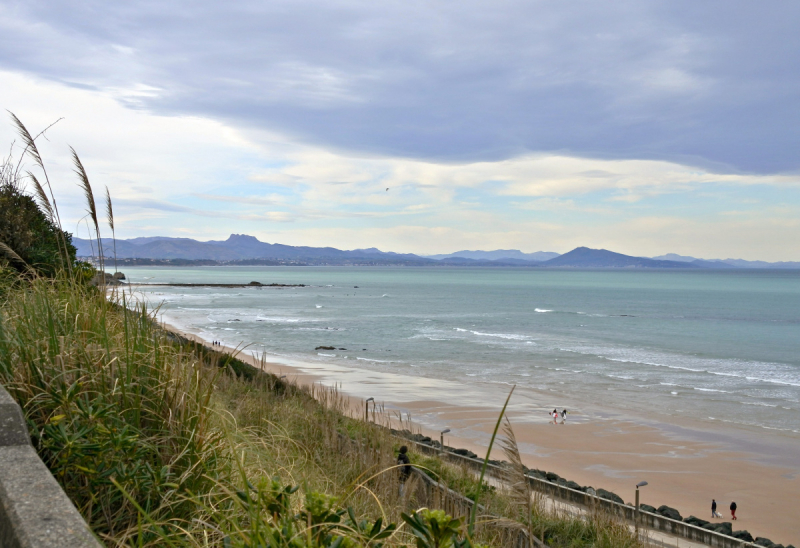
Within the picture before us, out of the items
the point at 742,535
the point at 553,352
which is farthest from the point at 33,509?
the point at 553,352

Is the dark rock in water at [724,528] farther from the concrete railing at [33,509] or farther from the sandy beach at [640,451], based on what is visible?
the concrete railing at [33,509]

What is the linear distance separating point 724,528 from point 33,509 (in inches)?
596

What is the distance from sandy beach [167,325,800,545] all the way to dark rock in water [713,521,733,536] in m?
1.11

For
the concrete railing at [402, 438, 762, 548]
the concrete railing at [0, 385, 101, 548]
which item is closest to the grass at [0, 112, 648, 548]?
the concrete railing at [0, 385, 101, 548]

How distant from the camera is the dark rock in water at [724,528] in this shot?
13320 mm

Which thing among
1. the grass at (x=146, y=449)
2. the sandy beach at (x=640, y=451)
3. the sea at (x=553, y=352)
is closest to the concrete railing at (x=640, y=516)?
the sandy beach at (x=640, y=451)

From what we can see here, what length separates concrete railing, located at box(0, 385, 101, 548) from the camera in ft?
6.24

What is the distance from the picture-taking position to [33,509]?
2.11 m

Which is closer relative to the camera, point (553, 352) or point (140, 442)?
point (140, 442)

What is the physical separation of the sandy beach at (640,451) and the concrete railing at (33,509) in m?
12.7

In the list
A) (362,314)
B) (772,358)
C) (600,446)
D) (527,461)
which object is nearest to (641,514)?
(527,461)

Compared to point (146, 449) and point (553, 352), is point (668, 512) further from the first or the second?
point (553, 352)

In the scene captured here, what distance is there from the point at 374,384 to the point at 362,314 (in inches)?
1576

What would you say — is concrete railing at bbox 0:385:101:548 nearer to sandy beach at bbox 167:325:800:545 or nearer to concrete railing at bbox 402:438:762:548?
concrete railing at bbox 402:438:762:548
